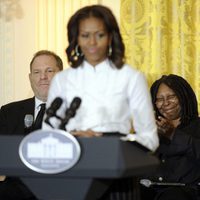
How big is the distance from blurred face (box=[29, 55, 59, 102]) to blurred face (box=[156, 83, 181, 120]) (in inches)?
22.8

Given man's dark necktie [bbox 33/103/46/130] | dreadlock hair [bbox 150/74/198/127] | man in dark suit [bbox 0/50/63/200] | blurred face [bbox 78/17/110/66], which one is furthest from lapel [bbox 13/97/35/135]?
blurred face [bbox 78/17/110/66]

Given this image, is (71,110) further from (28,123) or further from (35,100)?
(35,100)

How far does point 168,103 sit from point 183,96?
83 mm

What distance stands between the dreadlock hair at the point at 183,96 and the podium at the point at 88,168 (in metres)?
1.16

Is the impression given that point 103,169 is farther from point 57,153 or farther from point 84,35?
point 84,35

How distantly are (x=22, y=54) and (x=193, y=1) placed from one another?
3.90 ft

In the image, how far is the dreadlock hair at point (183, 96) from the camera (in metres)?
2.85

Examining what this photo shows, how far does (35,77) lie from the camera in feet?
10.0

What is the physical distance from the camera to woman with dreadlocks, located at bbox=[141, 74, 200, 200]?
2684mm

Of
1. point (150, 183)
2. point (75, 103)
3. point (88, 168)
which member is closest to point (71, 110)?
point (75, 103)

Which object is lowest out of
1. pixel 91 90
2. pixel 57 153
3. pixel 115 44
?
pixel 57 153

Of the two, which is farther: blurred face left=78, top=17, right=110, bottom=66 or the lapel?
the lapel

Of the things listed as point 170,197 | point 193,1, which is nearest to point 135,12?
point 193,1

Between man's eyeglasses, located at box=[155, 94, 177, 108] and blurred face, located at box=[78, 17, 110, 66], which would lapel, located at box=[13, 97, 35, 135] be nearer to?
man's eyeglasses, located at box=[155, 94, 177, 108]
